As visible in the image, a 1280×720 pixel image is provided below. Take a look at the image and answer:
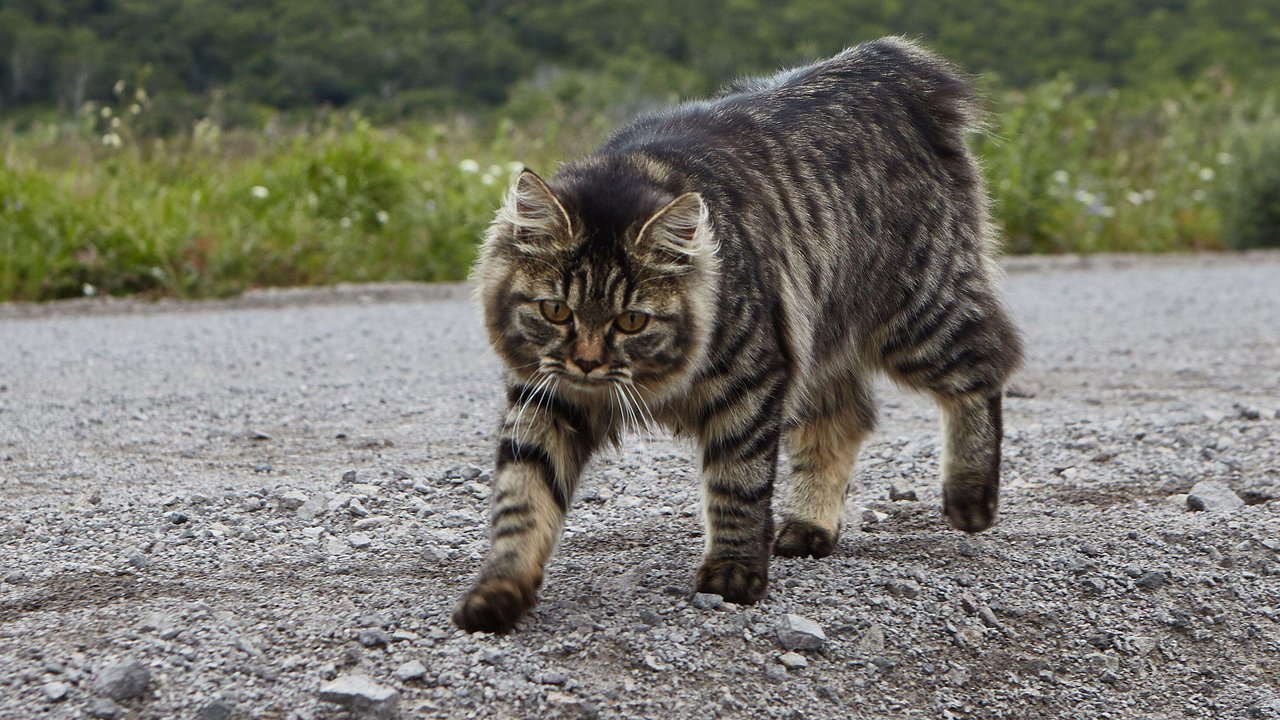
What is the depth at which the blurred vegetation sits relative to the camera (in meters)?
9.00

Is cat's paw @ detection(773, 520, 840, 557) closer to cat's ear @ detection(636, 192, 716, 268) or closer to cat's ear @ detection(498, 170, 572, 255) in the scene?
cat's ear @ detection(636, 192, 716, 268)

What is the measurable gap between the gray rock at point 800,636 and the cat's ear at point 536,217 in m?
1.11

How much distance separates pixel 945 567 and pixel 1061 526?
0.60 meters

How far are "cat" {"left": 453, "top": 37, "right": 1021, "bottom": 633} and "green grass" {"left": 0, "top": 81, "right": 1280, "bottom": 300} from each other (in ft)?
2.90

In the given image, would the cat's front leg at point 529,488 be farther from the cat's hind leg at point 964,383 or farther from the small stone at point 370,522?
the cat's hind leg at point 964,383

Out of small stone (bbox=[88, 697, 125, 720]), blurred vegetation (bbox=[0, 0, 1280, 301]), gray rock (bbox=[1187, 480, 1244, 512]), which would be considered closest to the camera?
small stone (bbox=[88, 697, 125, 720])

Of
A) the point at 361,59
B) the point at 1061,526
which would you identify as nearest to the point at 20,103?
the point at 361,59

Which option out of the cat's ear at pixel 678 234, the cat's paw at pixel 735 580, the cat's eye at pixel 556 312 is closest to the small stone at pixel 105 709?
the cat's eye at pixel 556 312

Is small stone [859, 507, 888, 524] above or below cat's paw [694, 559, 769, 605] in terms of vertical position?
below

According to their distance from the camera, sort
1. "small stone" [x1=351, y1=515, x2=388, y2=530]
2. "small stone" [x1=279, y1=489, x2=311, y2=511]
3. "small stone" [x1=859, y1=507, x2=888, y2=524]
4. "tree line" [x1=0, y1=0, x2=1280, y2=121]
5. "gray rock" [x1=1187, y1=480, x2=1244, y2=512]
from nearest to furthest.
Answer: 1. "small stone" [x1=351, y1=515, x2=388, y2=530]
2. "small stone" [x1=279, y1=489, x2=311, y2=511]
3. "gray rock" [x1=1187, y1=480, x2=1244, y2=512]
4. "small stone" [x1=859, y1=507, x2=888, y2=524]
5. "tree line" [x1=0, y1=0, x2=1280, y2=121]

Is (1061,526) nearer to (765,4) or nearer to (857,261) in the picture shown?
(857,261)

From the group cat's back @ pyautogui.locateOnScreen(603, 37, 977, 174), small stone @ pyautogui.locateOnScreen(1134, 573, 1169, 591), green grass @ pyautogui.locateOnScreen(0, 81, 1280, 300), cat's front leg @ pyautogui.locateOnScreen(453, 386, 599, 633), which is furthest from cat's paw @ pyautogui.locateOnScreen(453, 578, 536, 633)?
green grass @ pyautogui.locateOnScreen(0, 81, 1280, 300)

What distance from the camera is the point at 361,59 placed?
2141 centimetres

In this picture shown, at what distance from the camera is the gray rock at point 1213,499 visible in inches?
159
